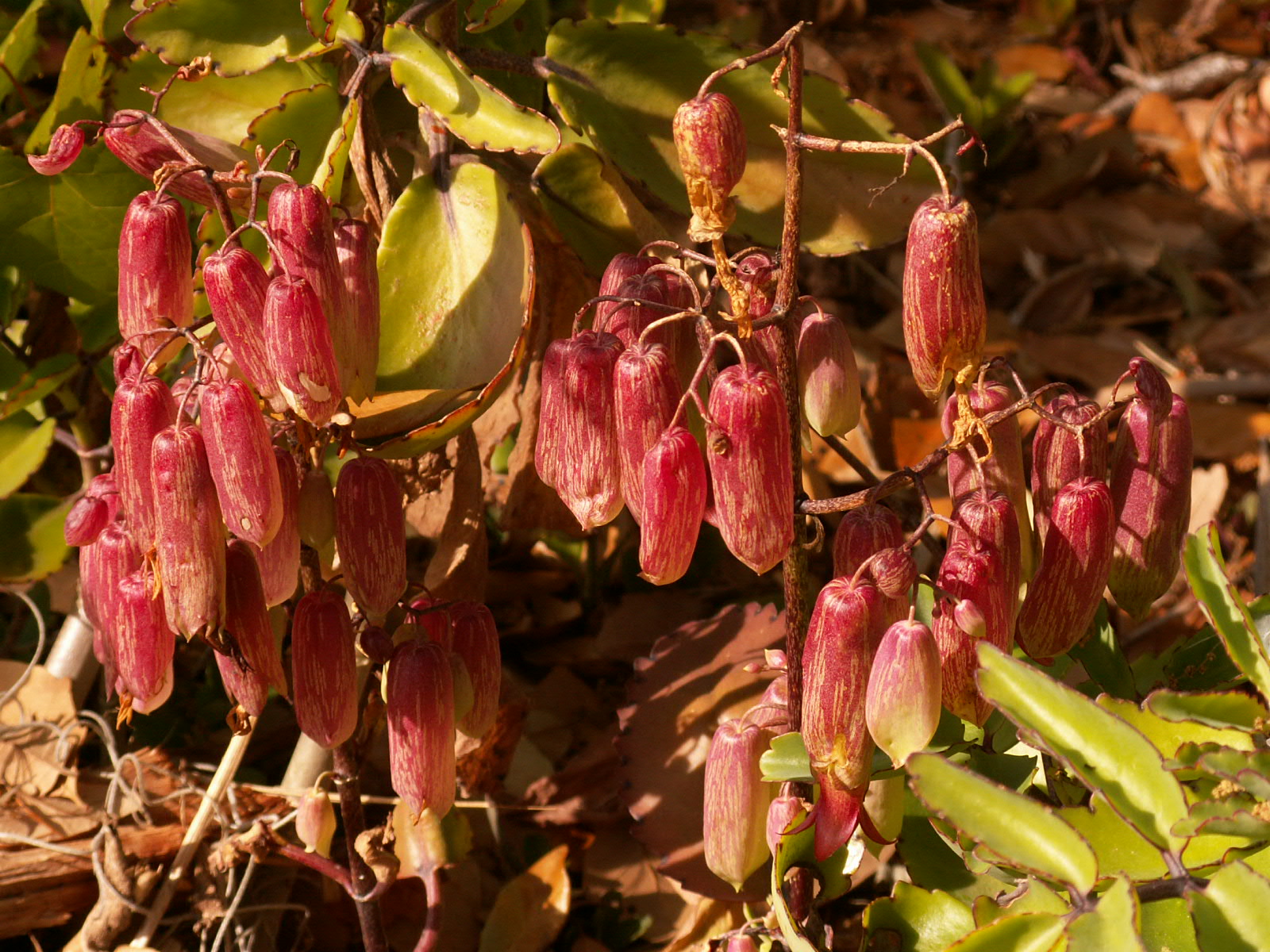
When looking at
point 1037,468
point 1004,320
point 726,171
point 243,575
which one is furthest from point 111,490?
point 1004,320

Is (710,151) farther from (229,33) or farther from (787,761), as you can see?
(229,33)

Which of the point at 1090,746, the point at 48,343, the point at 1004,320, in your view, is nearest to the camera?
the point at 1090,746

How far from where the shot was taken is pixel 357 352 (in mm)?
778

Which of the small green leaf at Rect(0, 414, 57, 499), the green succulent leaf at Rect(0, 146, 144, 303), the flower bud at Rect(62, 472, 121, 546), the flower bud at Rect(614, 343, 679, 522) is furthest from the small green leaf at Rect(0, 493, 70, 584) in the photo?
the flower bud at Rect(614, 343, 679, 522)

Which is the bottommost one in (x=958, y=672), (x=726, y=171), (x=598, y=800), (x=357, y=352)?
(x=598, y=800)

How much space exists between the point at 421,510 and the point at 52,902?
442 millimetres

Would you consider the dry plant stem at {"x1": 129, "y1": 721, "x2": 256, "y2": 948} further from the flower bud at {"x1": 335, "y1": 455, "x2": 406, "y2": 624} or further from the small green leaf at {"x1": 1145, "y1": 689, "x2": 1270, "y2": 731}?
the small green leaf at {"x1": 1145, "y1": 689, "x2": 1270, "y2": 731}

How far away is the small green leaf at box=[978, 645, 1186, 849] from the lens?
2.00 ft

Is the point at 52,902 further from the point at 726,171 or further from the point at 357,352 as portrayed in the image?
the point at 726,171

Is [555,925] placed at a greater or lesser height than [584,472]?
lesser

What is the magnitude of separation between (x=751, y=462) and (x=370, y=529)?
265mm

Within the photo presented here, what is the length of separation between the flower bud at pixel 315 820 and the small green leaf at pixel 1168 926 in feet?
1.81

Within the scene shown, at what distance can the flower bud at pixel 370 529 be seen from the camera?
79 centimetres

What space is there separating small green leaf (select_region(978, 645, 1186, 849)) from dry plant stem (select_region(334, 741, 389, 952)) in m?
0.47
